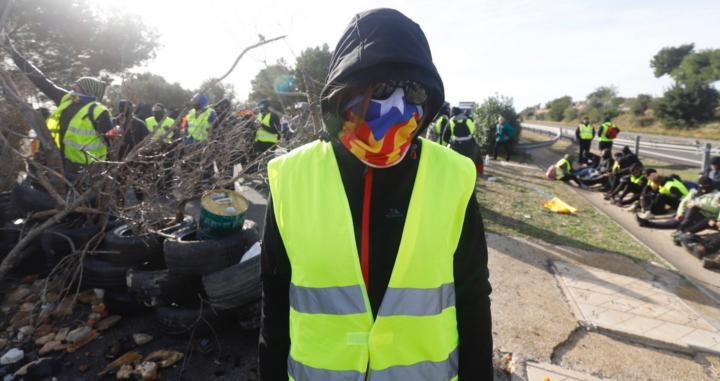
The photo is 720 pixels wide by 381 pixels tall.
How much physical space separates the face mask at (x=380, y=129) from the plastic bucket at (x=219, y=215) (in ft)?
7.83

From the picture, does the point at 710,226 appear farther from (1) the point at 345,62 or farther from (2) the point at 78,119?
(2) the point at 78,119

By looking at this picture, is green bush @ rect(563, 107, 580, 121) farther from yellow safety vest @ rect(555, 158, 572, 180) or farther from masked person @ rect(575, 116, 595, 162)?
yellow safety vest @ rect(555, 158, 572, 180)

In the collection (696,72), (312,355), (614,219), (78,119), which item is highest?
(696,72)

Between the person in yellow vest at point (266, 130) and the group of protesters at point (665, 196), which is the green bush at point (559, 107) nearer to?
the group of protesters at point (665, 196)

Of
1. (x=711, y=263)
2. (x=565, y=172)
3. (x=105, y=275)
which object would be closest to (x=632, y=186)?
(x=565, y=172)

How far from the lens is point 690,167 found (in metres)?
13.5

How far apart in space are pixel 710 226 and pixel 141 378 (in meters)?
8.30

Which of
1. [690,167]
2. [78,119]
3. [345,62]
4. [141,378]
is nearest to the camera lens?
[345,62]

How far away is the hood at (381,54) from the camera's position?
1177 millimetres

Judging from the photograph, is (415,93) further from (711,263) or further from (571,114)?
(571,114)

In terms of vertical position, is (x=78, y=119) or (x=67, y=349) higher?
(x=78, y=119)

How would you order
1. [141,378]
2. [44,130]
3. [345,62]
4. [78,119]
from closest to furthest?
[345,62] → [141,378] → [44,130] → [78,119]

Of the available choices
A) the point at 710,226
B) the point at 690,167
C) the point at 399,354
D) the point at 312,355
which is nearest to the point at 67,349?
the point at 312,355

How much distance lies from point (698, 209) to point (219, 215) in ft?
25.3
